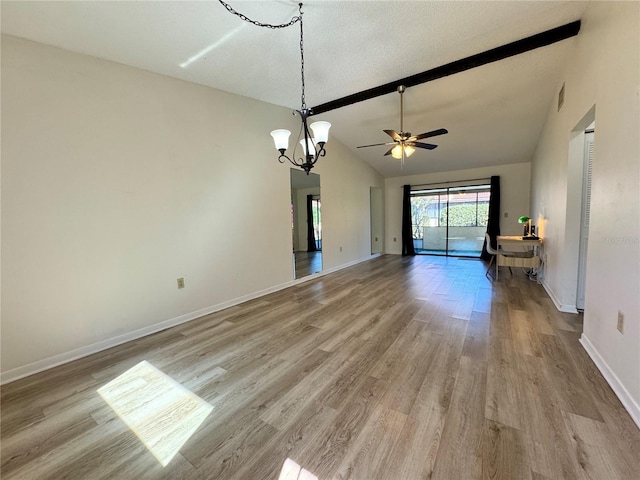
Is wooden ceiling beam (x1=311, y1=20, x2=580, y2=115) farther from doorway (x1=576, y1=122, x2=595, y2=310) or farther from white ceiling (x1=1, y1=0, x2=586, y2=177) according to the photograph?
doorway (x1=576, y1=122, x2=595, y2=310)

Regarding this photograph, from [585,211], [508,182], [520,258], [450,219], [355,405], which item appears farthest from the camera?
[450,219]

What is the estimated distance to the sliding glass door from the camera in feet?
23.0

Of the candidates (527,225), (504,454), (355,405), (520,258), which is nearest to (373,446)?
(355,405)

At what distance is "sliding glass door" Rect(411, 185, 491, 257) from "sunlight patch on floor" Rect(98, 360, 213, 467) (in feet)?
23.9

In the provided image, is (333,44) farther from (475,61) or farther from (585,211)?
(585,211)

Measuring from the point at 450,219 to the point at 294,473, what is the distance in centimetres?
744

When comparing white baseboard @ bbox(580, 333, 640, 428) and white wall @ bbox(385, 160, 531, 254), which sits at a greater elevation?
white wall @ bbox(385, 160, 531, 254)

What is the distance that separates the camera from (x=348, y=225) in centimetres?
617

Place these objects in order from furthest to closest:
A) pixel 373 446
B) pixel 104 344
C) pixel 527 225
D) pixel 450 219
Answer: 1. pixel 450 219
2. pixel 527 225
3. pixel 104 344
4. pixel 373 446

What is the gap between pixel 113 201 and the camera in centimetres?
245

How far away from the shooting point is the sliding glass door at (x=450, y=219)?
23.0ft

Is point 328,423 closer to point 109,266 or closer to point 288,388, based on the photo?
point 288,388

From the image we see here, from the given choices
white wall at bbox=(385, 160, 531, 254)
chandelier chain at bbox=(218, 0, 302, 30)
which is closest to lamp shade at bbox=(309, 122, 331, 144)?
chandelier chain at bbox=(218, 0, 302, 30)

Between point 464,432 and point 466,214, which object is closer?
point 464,432
